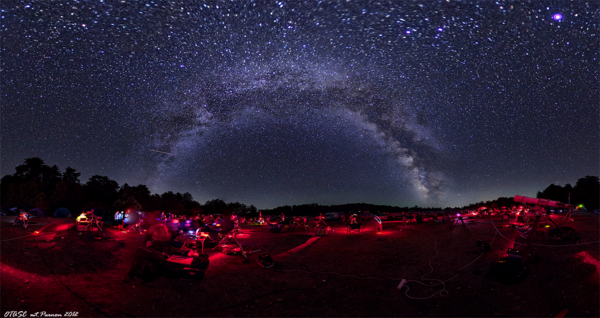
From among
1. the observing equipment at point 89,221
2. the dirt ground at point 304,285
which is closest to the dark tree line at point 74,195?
the observing equipment at point 89,221

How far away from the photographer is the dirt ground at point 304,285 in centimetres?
814

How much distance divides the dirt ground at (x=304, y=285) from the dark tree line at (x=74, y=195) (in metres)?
33.9

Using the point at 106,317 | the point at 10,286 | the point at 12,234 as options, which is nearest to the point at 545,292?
the point at 106,317

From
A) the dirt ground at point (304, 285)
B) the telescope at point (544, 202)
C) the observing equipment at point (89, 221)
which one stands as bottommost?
the dirt ground at point (304, 285)

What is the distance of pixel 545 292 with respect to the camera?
28.9 feet

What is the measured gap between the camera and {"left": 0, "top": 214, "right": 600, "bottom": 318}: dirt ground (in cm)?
814

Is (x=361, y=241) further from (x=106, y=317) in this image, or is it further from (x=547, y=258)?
(x=106, y=317)

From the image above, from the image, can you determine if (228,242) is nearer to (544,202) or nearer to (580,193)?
(544,202)

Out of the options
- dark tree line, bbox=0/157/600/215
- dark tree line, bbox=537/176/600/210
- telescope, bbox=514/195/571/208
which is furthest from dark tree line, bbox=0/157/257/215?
dark tree line, bbox=537/176/600/210

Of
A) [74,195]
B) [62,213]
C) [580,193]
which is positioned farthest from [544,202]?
[580,193]

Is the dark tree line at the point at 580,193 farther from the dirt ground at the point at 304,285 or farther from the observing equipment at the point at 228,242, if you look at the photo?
the observing equipment at the point at 228,242

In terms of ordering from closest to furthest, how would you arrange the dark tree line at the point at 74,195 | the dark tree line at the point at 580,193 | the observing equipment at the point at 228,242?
the observing equipment at the point at 228,242
the dark tree line at the point at 74,195
the dark tree line at the point at 580,193

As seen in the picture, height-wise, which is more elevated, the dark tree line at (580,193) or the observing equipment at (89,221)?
the dark tree line at (580,193)

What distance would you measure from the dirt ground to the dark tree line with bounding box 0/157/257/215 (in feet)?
111
